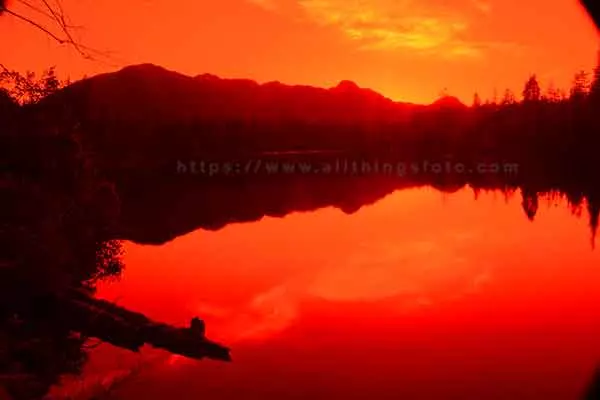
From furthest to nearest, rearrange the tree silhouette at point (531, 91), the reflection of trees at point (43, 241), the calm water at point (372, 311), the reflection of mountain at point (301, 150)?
the tree silhouette at point (531, 91) → the reflection of mountain at point (301, 150) → the calm water at point (372, 311) → the reflection of trees at point (43, 241)

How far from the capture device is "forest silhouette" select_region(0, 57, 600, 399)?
10789 mm

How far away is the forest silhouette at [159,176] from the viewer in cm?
1079

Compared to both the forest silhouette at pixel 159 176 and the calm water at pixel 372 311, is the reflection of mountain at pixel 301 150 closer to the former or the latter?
the forest silhouette at pixel 159 176

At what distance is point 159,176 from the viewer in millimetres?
80875

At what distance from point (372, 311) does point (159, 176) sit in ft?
217

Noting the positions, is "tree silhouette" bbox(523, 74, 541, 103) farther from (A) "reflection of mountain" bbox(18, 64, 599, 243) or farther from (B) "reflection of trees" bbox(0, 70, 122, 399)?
(B) "reflection of trees" bbox(0, 70, 122, 399)

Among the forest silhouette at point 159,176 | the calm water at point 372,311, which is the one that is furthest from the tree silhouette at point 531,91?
the calm water at point 372,311

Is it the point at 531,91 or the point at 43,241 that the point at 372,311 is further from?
the point at 531,91

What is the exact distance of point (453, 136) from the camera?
392 ft

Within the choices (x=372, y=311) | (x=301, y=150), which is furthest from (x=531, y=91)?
(x=372, y=311)

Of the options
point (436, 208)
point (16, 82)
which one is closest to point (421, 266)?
point (16, 82)

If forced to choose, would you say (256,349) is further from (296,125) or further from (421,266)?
(296,125)

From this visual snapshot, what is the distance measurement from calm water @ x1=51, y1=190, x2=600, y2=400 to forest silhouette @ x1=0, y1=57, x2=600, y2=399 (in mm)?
1797

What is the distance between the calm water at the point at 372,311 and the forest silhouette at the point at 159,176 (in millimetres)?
1797
